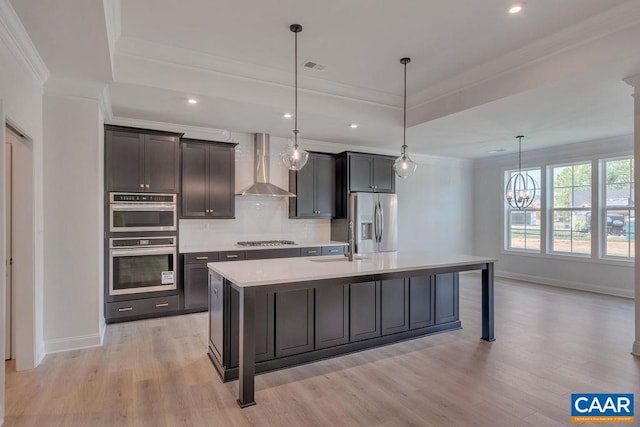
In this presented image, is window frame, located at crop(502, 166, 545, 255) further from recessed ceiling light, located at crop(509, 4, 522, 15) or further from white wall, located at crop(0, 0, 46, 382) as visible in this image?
white wall, located at crop(0, 0, 46, 382)

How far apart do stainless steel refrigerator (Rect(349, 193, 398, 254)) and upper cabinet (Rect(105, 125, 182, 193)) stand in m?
2.81

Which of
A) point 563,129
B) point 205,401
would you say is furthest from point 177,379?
point 563,129

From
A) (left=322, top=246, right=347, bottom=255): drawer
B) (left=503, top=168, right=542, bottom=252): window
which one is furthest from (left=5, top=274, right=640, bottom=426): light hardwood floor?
(left=503, top=168, right=542, bottom=252): window

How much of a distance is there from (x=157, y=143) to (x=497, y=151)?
615cm

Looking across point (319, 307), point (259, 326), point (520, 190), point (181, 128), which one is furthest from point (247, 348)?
point (520, 190)

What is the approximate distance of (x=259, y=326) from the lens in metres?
2.96

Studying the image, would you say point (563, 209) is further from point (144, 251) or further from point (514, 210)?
point (144, 251)

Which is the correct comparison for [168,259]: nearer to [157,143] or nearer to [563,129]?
[157,143]

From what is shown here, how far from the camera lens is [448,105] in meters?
4.41

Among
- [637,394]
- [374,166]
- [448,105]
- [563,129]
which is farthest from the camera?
[374,166]

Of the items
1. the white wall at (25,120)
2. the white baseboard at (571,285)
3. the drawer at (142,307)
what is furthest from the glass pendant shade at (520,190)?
the white wall at (25,120)

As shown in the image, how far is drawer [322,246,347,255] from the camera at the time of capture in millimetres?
5692

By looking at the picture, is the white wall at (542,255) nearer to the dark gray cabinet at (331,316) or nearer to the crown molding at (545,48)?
the crown molding at (545,48)

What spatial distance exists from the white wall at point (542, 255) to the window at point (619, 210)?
0.21 m
